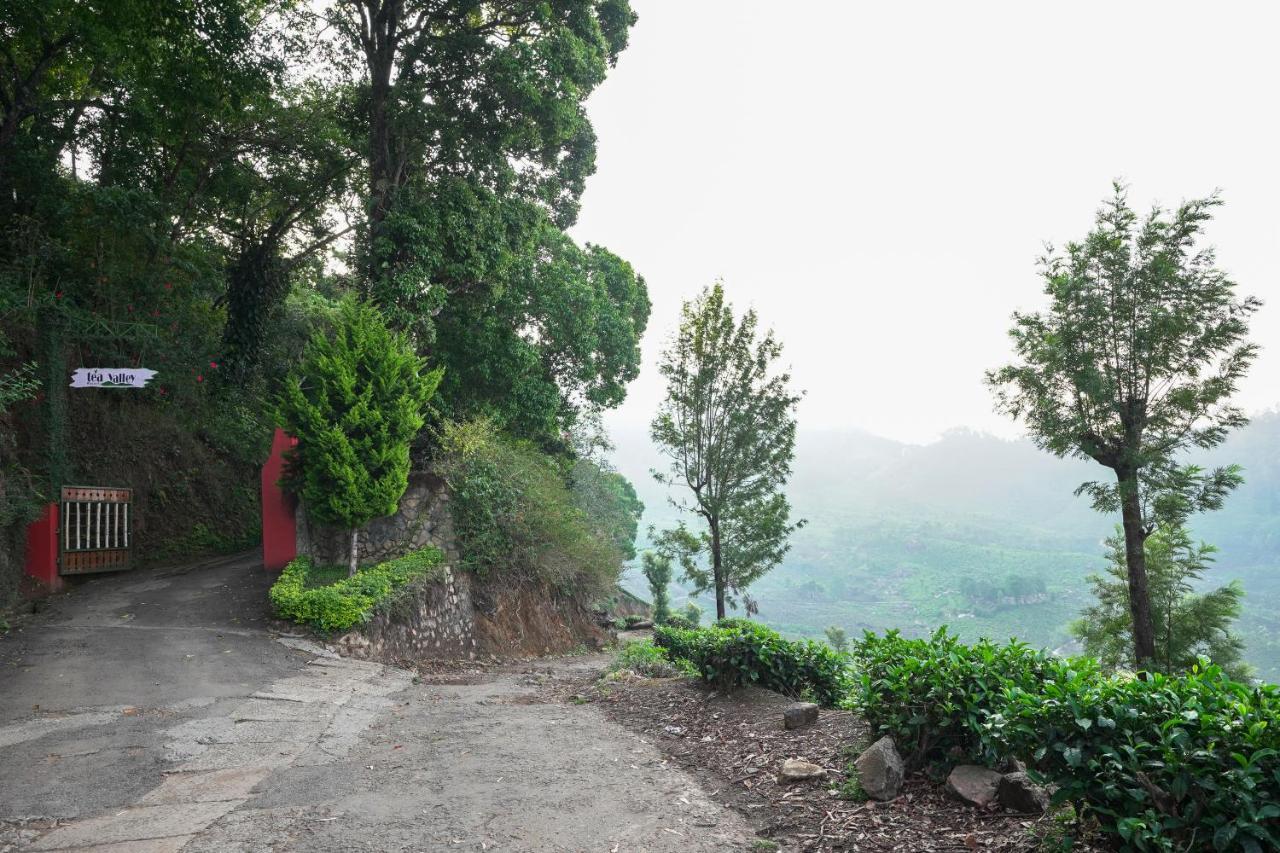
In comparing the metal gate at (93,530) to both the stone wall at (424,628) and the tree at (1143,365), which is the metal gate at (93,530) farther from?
the tree at (1143,365)

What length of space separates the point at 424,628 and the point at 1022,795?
433 inches

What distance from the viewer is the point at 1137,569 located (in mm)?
13086

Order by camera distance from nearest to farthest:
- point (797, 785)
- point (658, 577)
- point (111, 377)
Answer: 1. point (797, 785)
2. point (111, 377)
3. point (658, 577)

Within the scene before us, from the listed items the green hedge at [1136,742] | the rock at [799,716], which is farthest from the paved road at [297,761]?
the green hedge at [1136,742]

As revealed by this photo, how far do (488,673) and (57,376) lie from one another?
38.2ft

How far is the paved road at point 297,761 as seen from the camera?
14.1ft

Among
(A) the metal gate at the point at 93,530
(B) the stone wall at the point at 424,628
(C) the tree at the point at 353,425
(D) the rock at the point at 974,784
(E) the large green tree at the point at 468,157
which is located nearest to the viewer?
(D) the rock at the point at 974,784

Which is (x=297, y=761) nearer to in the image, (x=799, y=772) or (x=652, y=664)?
(x=799, y=772)

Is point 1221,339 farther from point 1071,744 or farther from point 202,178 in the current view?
point 202,178

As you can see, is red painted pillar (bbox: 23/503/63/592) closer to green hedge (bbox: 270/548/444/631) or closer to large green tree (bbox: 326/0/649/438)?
green hedge (bbox: 270/548/444/631)

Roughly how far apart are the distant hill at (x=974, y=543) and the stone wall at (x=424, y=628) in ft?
149

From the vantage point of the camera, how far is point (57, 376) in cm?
1519

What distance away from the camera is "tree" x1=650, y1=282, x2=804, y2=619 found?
17.6m

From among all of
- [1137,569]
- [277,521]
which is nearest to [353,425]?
[277,521]
